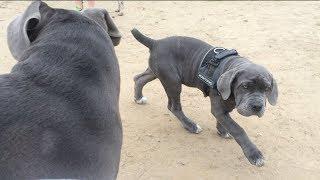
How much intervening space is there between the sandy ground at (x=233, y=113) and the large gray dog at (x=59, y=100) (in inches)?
62.9

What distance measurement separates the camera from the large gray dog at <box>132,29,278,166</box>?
3.51 m

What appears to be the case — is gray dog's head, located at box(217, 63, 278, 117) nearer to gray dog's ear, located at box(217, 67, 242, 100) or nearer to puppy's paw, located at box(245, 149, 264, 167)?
gray dog's ear, located at box(217, 67, 242, 100)

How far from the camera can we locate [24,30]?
2240 millimetres

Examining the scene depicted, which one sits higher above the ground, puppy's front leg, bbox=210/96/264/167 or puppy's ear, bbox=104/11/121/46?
puppy's ear, bbox=104/11/121/46

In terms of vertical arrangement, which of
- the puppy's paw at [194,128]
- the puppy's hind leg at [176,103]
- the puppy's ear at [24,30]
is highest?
the puppy's ear at [24,30]

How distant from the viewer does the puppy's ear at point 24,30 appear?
88.8 inches

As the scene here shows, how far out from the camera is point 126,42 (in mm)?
6410

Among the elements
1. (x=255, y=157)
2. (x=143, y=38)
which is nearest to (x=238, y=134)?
(x=255, y=157)

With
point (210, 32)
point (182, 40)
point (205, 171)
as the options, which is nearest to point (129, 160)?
point (205, 171)

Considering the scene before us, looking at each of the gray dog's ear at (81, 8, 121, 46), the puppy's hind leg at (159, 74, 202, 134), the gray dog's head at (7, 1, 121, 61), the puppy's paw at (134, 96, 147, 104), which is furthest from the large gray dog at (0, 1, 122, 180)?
the puppy's paw at (134, 96, 147, 104)

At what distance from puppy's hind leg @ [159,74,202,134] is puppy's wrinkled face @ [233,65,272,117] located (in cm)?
72

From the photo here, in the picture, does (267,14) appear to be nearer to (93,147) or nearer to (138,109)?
(138,109)

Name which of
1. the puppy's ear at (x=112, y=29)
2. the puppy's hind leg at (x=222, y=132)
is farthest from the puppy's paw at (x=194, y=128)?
the puppy's ear at (x=112, y=29)

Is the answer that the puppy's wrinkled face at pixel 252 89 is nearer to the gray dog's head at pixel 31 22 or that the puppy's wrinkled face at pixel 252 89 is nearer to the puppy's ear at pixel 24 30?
the gray dog's head at pixel 31 22
